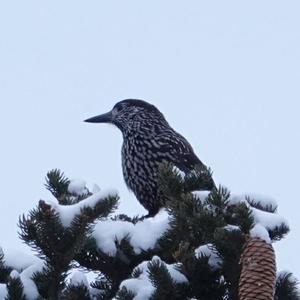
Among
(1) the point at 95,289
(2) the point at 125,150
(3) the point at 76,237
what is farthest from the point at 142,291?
(2) the point at 125,150

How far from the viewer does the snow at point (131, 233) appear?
4125 mm

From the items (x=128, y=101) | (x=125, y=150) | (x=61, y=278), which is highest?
(x=128, y=101)

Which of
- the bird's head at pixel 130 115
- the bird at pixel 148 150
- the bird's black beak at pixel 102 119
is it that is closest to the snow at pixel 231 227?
the bird at pixel 148 150

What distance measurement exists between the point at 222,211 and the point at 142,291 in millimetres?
419

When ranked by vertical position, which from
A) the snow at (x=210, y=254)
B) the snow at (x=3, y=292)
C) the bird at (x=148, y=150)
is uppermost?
the bird at (x=148, y=150)

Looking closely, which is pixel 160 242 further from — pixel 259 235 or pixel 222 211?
pixel 259 235

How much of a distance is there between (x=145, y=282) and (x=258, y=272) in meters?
0.55

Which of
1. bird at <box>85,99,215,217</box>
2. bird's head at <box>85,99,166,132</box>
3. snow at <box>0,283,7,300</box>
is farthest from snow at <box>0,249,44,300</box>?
bird's head at <box>85,99,166,132</box>

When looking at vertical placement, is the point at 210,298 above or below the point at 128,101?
below

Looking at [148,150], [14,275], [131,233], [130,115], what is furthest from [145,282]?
[130,115]

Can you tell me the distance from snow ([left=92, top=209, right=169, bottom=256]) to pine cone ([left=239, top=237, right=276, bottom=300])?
0.93 m

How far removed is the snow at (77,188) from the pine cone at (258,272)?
1171 millimetres

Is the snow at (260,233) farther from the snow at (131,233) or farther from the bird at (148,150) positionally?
the bird at (148,150)

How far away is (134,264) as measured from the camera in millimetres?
4223
